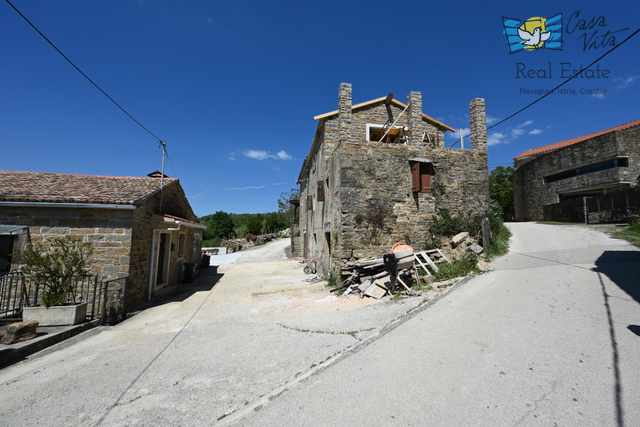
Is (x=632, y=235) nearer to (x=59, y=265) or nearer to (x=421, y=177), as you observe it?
(x=421, y=177)

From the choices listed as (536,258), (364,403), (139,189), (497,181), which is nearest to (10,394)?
(364,403)

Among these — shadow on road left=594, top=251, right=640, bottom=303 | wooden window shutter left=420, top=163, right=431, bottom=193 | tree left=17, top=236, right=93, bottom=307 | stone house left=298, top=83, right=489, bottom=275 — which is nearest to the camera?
shadow on road left=594, top=251, right=640, bottom=303

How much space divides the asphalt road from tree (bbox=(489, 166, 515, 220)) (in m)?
25.0

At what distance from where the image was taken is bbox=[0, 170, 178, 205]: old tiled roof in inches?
281

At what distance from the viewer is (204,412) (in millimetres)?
2996

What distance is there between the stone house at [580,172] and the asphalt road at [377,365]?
17.8m

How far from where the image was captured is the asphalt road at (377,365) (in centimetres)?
275

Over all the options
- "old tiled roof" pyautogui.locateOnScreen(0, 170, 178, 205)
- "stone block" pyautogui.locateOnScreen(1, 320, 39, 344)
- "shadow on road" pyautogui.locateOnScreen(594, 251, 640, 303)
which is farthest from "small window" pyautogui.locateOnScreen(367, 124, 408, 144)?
"stone block" pyautogui.locateOnScreen(1, 320, 39, 344)

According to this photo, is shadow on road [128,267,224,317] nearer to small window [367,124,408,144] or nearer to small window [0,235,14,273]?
small window [0,235,14,273]

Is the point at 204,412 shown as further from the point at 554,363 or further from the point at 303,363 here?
the point at 554,363

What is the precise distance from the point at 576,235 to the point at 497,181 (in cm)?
2119

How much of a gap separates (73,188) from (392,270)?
1011cm


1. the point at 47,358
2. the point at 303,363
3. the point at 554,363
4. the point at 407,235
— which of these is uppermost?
the point at 407,235

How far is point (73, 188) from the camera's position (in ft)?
27.0
